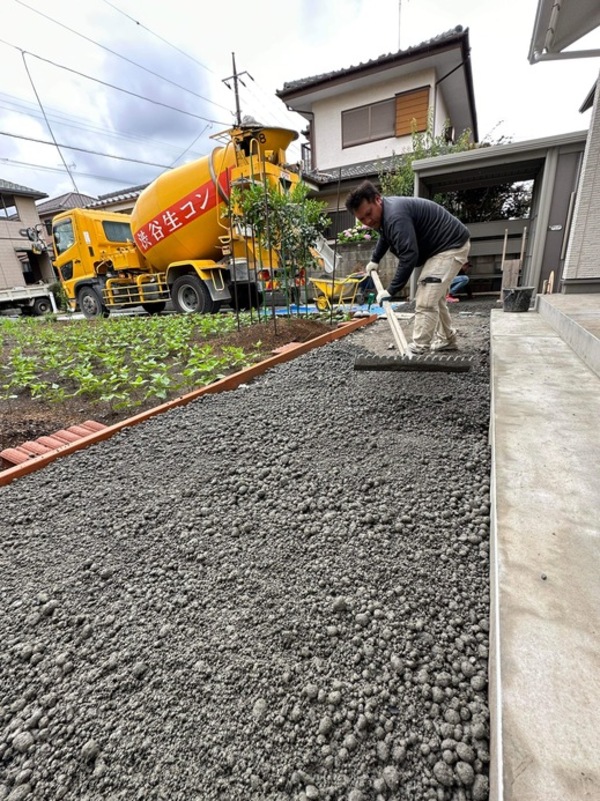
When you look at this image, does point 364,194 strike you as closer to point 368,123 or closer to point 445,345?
point 445,345

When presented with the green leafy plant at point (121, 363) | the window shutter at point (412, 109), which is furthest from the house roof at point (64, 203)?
the green leafy plant at point (121, 363)

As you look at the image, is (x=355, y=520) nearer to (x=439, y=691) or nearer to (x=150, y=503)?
(x=439, y=691)

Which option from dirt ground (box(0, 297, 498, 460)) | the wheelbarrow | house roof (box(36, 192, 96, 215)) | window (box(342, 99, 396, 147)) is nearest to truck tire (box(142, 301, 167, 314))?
the wheelbarrow

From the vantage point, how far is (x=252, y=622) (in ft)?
3.12

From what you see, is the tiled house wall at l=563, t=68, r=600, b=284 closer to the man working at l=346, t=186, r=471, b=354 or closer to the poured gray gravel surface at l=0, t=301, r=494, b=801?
the man working at l=346, t=186, r=471, b=354

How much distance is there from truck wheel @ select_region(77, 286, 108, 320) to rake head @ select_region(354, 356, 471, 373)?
819 cm

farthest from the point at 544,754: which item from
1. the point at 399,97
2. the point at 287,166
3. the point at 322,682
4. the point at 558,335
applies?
the point at 399,97

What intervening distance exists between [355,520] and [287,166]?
23.5ft

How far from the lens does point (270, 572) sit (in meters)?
1.10

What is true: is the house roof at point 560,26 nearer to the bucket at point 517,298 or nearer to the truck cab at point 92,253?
the bucket at point 517,298

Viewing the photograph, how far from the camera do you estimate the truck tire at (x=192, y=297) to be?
719cm

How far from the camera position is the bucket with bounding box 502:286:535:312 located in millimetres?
4242

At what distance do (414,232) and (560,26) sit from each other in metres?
3.54

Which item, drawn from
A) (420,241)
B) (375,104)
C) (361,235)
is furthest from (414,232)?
(375,104)
